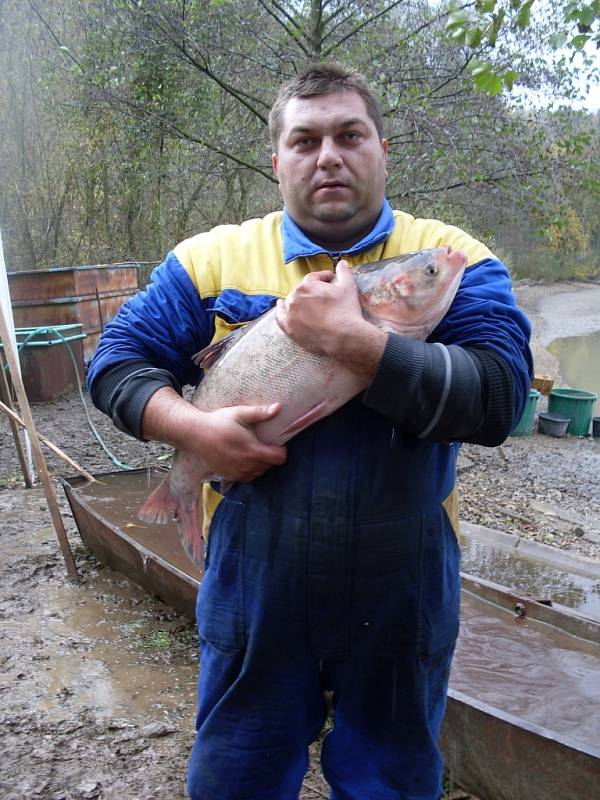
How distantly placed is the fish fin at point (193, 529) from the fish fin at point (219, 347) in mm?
416

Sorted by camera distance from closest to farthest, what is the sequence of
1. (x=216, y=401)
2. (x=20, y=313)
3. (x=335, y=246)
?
(x=216, y=401)
(x=335, y=246)
(x=20, y=313)

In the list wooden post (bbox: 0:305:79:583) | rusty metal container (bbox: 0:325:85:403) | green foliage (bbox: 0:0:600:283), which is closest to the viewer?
wooden post (bbox: 0:305:79:583)

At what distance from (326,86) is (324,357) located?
0.83 m

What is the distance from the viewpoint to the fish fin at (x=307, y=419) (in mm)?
1724

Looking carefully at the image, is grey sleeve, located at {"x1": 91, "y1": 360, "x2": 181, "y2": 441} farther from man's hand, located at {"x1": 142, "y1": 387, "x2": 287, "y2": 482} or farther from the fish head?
the fish head

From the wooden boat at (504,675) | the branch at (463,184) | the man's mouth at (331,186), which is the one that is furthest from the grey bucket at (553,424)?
the man's mouth at (331,186)

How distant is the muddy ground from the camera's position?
2996 millimetres

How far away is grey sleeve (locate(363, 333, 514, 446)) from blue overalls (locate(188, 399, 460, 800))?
0.14 m

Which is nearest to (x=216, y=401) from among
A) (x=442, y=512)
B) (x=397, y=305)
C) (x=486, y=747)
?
(x=397, y=305)

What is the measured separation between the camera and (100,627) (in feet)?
14.2

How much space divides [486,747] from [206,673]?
1347mm

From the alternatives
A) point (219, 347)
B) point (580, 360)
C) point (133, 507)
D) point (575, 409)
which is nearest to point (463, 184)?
point (575, 409)

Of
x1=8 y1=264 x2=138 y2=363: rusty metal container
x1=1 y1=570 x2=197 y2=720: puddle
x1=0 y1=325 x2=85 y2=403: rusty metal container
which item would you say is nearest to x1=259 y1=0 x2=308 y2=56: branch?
x1=8 y1=264 x2=138 y2=363: rusty metal container

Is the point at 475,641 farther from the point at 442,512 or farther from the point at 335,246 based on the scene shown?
the point at 335,246
